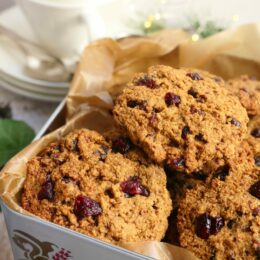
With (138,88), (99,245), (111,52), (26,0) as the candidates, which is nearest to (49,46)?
(26,0)

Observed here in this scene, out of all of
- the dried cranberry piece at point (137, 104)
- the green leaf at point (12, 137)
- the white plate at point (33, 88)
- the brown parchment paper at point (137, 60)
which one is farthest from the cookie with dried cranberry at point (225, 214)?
the white plate at point (33, 88)

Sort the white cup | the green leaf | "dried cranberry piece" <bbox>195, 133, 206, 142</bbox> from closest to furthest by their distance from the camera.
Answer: "dried cranberry piece" <bbox>195, 133, 206, 142</bbox> < the green leaf < the white cup

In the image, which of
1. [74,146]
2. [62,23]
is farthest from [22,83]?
[74,146]

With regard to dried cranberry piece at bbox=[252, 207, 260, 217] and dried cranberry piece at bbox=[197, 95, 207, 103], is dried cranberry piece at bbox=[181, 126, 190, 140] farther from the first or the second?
dried cranberry piece at bbox=[252, 207, 260, 217]

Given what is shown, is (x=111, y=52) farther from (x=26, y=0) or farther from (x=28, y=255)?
(x=28, y=255)

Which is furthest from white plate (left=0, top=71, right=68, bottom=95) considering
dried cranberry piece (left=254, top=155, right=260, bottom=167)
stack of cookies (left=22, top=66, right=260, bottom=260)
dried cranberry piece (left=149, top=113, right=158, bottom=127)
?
dried cranberry piece (left=254, top=155, right=260, bottom=167)

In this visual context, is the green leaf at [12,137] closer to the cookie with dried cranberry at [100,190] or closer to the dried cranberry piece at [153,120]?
the cookie with dried cranberry at [100,190]
